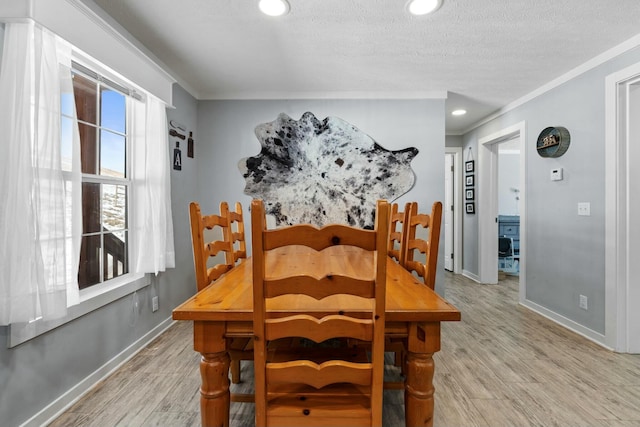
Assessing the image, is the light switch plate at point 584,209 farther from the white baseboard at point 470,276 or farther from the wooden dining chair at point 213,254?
the wooden dining chair at point 213,254

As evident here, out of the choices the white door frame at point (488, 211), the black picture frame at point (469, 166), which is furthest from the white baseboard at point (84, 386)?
the black picture frame at point (469, 166)

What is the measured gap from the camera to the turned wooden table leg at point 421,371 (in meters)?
1.13

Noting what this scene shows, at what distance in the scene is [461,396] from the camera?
1780mm

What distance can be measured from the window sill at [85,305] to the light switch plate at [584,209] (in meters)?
3.73

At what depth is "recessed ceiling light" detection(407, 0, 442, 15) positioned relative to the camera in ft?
6.13

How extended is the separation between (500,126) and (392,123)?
1618 mm

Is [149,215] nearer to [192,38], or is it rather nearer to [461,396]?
[192,38]

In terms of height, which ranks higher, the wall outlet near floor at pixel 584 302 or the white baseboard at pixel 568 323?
the wall outlet near floor at pixel 584 302

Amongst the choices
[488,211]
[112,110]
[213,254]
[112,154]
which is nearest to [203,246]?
[213,254]

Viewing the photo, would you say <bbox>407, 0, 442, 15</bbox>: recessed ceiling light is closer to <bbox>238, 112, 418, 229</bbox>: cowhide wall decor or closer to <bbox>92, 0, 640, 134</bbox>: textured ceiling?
<bbox>92, 0, 640, 134</bbox>: textured ceiling

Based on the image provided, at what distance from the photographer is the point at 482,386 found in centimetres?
188

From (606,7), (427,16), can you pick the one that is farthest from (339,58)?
(606,7)

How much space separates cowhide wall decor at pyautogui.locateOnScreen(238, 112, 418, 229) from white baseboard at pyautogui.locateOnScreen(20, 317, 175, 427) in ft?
5.72

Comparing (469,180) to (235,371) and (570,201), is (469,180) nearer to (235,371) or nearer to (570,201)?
(570,201)
